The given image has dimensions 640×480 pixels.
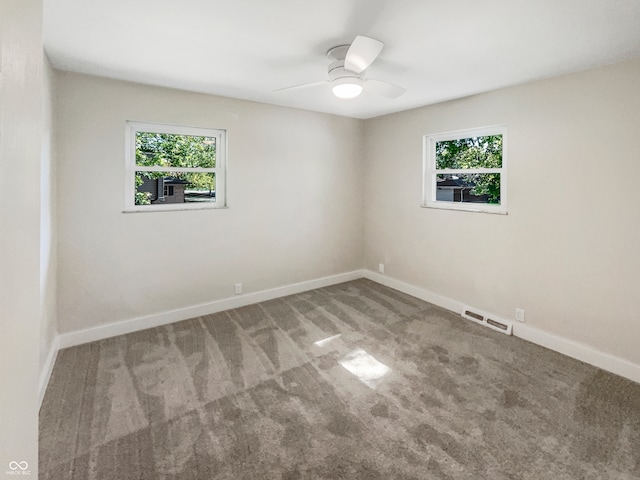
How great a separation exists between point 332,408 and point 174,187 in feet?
8.75

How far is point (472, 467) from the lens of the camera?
1701 millimetres

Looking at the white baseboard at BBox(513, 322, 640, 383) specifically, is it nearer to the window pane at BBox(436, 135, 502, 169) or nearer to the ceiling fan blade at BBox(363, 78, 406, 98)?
the window pane at BBox(436, 135, 502, 169)

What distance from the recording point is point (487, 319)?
3412 millimetres

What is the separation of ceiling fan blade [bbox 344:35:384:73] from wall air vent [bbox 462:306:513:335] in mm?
2731

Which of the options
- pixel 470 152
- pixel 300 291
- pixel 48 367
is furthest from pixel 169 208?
pixel 470 152

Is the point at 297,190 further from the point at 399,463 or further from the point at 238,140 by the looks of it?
the point at 399,463

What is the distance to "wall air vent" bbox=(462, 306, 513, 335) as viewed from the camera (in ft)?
10.6

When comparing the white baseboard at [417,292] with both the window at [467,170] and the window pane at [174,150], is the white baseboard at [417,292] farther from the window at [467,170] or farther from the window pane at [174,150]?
the window pane at [174,150]

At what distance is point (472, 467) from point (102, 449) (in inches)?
78.8

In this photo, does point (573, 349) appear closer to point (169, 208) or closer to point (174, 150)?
point (169, 208)

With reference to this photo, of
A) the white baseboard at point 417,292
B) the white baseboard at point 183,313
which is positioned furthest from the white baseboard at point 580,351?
the white baseboard at point 183,313

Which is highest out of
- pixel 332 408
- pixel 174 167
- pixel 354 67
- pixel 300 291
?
pixel 354 67

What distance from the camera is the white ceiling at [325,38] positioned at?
179 centimetres

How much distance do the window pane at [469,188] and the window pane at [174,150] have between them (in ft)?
8.98
